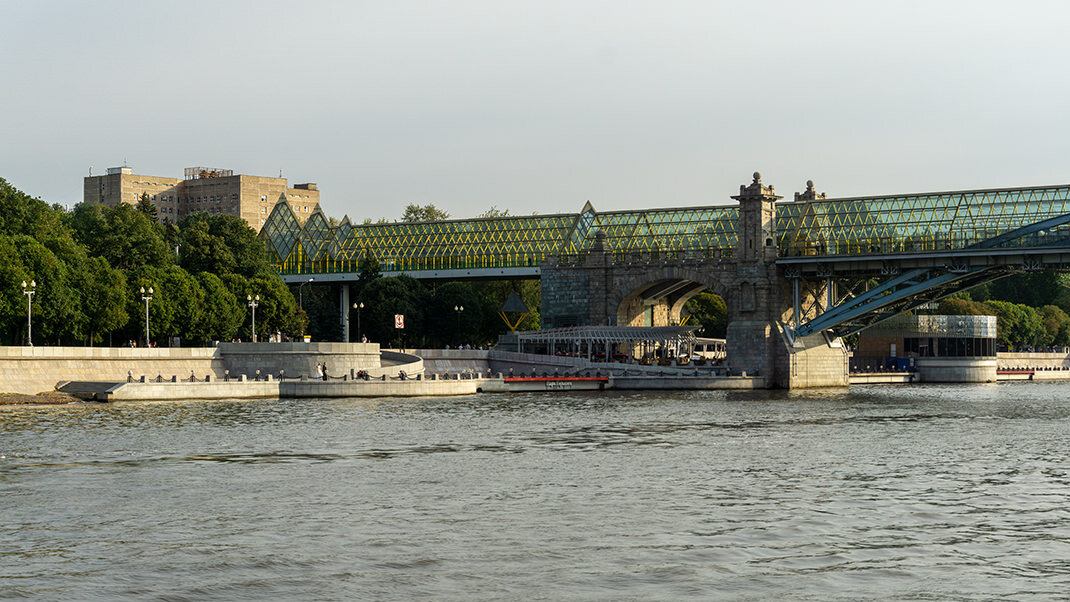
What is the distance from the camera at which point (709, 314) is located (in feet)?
467

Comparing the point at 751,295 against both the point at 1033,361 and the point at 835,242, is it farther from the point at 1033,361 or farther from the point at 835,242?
the point at 1033,361

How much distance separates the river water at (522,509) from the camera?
2548 centimetres

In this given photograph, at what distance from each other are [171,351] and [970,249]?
177 feet

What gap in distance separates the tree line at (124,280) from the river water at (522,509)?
22.2 meters

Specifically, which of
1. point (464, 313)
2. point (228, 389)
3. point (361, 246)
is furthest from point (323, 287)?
point (228, 389)

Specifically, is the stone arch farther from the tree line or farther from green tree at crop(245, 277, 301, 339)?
the tree line

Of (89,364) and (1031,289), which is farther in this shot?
(1031,289)

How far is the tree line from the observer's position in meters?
82.7

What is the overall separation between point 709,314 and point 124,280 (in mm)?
69459

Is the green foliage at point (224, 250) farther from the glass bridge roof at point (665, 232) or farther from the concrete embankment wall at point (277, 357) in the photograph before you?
the concrete embankment wall at point (277, 357)

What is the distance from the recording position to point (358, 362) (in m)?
89.5

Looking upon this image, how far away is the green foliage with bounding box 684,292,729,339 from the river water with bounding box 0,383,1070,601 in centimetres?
7856

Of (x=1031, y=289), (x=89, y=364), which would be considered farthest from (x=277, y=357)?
(x=1031, y=289)

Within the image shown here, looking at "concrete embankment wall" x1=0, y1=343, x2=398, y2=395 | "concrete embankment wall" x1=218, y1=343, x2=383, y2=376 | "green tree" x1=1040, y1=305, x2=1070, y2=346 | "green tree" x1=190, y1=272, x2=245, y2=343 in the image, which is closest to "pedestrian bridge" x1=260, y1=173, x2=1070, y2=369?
"concrete embankment wall" x1=0, y1=343, x2=398, y2=395
